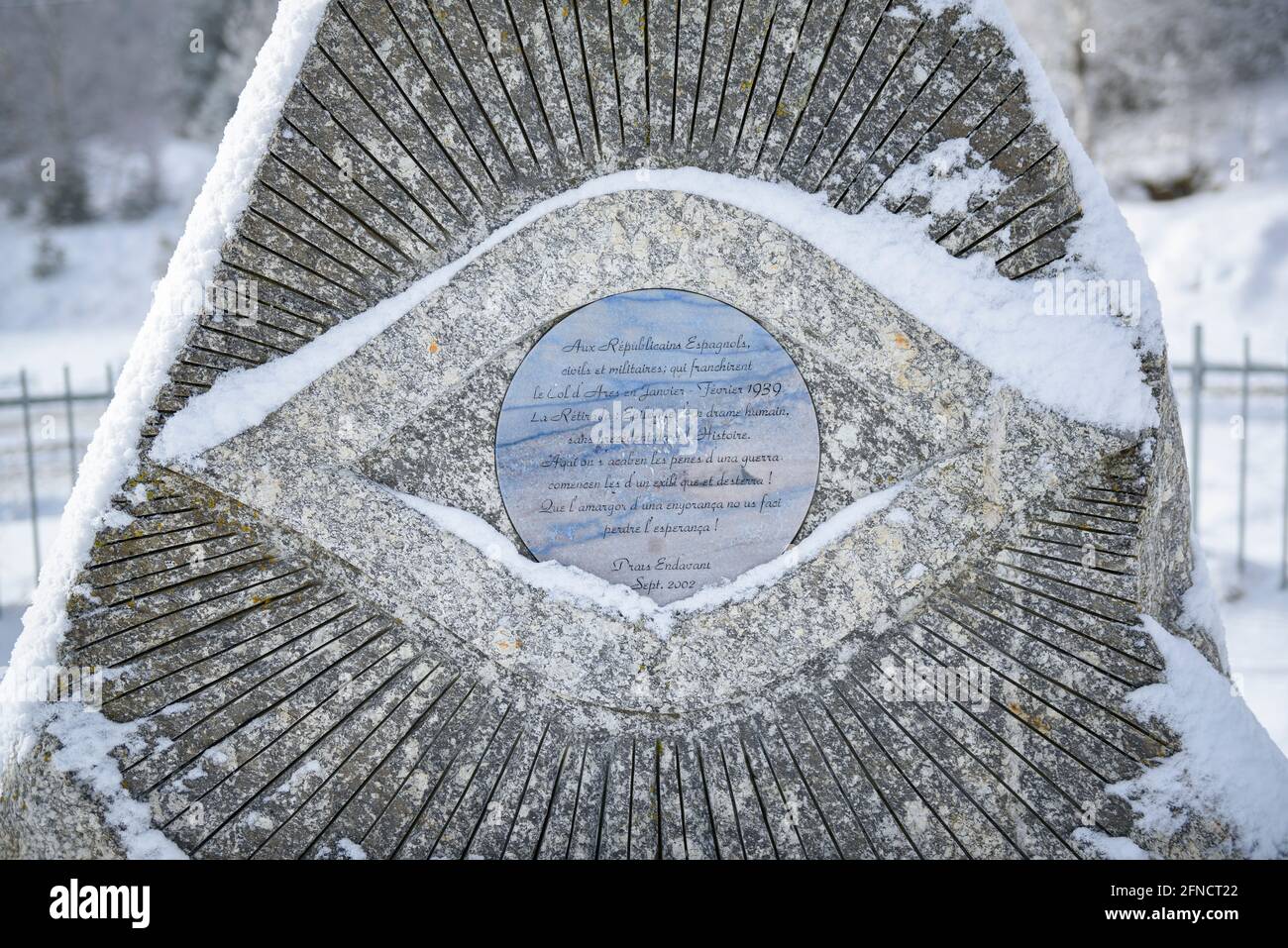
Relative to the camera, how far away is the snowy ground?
550 centimetres

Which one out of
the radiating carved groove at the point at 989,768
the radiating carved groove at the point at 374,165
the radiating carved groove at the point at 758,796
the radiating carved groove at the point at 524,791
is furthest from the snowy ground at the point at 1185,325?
the radiating carved groove at the point at 374,165

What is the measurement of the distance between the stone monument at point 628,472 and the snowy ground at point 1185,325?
1.99 m

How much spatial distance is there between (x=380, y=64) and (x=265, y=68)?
325 mm

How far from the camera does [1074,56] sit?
11.2m

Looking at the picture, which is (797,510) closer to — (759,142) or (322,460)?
(759,142)

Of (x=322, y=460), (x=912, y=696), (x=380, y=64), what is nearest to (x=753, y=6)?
(x=380, y=64)

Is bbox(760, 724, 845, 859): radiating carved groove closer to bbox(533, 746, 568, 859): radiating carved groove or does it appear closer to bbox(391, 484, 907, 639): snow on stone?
bbox(391, 484, 907, 639): snow on stone

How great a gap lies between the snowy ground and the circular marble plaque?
8.32 ft

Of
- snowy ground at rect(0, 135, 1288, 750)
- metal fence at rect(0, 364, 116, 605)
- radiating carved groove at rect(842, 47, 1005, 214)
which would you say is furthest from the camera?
metal fence at rect(0, 364, 116, 605)

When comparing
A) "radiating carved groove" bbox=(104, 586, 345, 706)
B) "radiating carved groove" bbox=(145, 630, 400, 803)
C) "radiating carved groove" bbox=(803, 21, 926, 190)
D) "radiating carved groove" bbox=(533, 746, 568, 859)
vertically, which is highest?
"radiating carved groove" bbox=(803, 21, 926, 190)

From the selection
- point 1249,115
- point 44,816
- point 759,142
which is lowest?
point 44,816

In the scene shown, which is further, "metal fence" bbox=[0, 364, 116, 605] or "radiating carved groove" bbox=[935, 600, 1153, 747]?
"metal fence" bbox=[0, 364, 116, 605]

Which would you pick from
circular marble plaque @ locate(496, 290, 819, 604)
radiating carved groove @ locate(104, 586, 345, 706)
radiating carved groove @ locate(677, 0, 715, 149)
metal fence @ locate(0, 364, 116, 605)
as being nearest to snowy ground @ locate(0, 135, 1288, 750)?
metal fence @ locate(0, 364, 116, 605)

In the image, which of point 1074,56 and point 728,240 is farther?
point 1074,56
